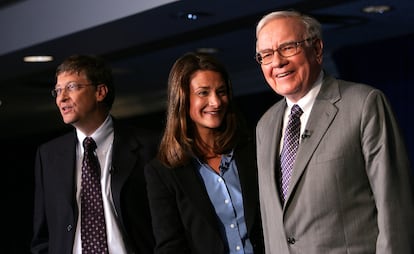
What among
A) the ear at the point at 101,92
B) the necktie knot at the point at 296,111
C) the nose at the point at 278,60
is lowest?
the necktie knot at the point at 296,111

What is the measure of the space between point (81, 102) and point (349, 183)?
143 cm

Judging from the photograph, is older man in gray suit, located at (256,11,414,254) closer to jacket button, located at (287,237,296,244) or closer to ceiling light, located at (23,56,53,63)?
jacket button, located at (287,237,296,244)

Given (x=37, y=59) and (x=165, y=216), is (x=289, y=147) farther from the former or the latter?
(x=37, y=59)

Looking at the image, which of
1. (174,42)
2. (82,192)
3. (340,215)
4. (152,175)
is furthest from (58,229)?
(174,42)

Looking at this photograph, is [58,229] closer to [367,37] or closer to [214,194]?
[214,194]

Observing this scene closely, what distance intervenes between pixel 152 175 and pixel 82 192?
0.48 meters

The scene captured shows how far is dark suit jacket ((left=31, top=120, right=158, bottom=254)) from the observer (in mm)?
3565

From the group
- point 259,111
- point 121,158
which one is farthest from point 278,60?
point 259,111

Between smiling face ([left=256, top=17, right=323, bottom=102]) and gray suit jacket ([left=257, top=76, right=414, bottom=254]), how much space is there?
0.22 feet

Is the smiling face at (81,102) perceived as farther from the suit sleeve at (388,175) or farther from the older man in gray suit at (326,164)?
the suit sleeve at (388,175)

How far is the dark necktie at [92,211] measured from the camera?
353 cm

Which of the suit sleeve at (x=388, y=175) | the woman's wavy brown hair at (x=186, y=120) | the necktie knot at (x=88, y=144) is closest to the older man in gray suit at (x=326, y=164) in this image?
the suit sleeve at (x=388, y=175)

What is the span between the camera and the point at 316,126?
8.70 feet

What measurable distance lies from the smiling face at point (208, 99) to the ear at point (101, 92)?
66 centimetres
